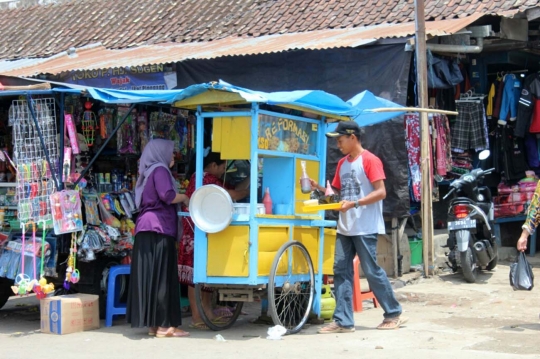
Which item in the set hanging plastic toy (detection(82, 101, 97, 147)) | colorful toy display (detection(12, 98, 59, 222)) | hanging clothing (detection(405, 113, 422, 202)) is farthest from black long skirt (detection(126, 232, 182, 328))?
hanging clothing (detection(405, 113, 422, 202))

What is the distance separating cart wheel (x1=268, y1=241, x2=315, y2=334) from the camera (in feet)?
22.1

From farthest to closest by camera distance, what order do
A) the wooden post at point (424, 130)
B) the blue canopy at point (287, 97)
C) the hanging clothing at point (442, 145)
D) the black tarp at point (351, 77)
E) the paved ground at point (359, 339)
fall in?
the hanging clothing at point (442, 145) < the black tarp at point (351, 77) < the wooden post at point (424, 130) < the blue canopy at point (287, 97) < the paved ground at point (359, 339)

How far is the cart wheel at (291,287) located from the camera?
6.73m

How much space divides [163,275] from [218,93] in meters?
1.63

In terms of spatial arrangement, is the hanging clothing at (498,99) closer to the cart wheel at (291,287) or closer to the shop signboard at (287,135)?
the shop signboard at (287,135)

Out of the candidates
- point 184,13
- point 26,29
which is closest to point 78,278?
point 184,13

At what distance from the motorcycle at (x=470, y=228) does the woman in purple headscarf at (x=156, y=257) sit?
3.84 m

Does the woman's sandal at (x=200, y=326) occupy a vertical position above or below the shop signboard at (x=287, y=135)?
below

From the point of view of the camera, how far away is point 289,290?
694cm

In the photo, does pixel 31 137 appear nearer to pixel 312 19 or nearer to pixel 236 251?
pixel 236 251

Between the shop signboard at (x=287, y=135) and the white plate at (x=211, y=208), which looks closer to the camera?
the white plate at (x=211, y=208)

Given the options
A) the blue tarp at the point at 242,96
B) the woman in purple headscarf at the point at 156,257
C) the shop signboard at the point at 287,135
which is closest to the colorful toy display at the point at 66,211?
the woman in purple headscarf at the point at 156,257

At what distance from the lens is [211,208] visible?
22.1 ft

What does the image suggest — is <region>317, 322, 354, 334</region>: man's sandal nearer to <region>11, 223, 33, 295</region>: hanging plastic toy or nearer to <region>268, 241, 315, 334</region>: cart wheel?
<region>268, 241, 315, 334</region>: cart wheel
